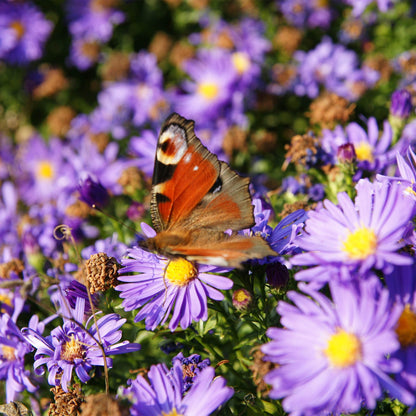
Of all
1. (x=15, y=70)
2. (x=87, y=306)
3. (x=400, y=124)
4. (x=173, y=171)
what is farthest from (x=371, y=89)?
(x=15, y=70)

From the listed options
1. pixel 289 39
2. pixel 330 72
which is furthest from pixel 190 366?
pixel 289 39

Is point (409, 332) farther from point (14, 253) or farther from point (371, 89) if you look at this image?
point (371, 89)

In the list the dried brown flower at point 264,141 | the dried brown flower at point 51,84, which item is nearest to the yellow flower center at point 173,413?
the dried brown flower at point 264,141

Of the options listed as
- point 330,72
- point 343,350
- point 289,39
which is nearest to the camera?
point 343,350

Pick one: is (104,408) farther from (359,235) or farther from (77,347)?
(359,235)

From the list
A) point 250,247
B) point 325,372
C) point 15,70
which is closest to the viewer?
point 325,372

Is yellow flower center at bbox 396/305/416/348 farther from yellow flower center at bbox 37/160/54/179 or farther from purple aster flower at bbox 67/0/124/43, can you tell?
purple aster flower at bbox 67/0/124/43
